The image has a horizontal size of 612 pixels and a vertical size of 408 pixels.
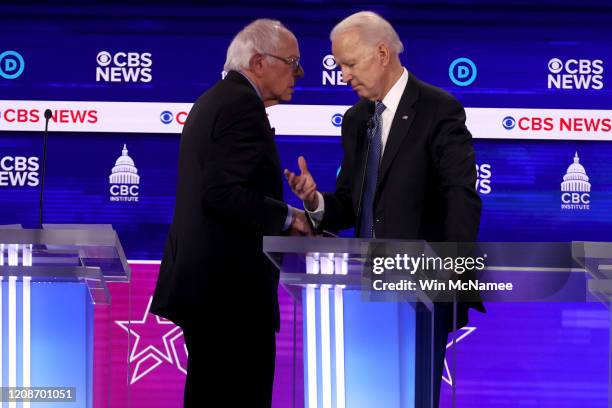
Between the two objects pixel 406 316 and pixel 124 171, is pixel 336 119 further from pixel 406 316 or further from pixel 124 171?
pixel 406 316

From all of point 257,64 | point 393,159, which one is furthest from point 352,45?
point 393,159

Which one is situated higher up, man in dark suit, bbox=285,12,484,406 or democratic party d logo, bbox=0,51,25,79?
democratic party d logo, bbox=0,51,25,79

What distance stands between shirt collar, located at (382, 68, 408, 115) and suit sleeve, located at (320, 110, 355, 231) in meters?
0.15

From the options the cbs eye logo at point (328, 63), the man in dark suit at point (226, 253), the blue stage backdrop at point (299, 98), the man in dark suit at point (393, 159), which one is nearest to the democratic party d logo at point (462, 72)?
the blue stage backdrop at point (299, 98)

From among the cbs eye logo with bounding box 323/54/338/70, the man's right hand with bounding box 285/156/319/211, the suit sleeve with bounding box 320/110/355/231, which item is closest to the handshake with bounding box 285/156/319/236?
the man's right hand with bounding box 285/156/319/211

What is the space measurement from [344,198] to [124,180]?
5.79ft

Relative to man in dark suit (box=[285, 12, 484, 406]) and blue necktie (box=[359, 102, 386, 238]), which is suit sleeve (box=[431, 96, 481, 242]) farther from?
blue necktie (box=[359, 102, 386, 238])

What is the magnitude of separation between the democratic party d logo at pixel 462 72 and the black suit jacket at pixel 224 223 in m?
2.03

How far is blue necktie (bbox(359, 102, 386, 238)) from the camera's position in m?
3.38

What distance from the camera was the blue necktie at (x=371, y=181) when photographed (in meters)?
3.38

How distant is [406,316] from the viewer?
2314mm

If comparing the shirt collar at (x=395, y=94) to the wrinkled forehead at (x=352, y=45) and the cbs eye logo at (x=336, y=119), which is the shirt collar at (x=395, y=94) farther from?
the cbs eye logo at (x=336, y=119)

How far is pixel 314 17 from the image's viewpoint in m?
5.05

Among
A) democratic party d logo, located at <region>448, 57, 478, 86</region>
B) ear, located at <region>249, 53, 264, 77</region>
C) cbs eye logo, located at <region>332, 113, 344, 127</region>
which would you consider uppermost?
democratic party d logo, located at <region>448, 57, 478, 86</region>
